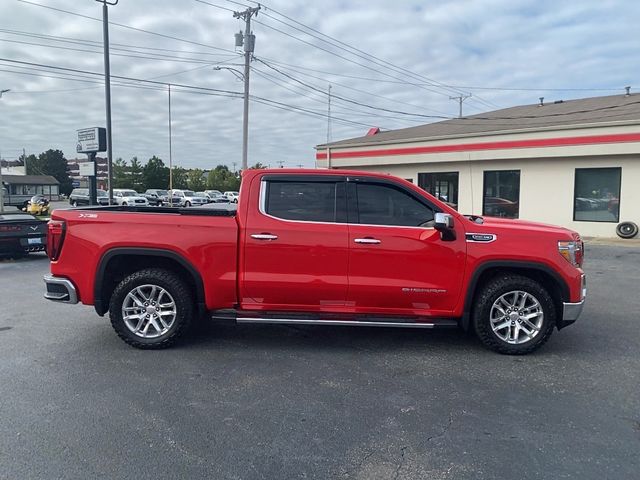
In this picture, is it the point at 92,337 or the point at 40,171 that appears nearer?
the point at 92,337

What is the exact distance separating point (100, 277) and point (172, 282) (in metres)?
0.76

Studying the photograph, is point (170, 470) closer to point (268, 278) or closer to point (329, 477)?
point (329, 477)

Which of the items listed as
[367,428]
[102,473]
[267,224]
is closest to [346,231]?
[267,224]

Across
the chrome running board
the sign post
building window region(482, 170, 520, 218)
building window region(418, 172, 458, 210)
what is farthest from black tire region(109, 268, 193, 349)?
building window region(418, 172, 458, 210)

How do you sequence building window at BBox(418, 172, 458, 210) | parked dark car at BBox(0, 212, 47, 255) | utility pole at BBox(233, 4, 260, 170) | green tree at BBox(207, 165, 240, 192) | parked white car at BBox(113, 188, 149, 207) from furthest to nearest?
green tree at BBox(207, 165, 240, 192) < parked white car at BBox(113, 188, 149, 207) < utility pole at BBox(233, 4, 260, 170) < building window at BBox(418, 172, 458, 210) < parked dark car at BBox(0, 212, 47, 255)

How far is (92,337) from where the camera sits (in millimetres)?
Answer: 5664

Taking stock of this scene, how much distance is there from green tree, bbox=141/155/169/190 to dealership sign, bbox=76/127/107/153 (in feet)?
186

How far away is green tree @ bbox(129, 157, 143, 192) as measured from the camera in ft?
247

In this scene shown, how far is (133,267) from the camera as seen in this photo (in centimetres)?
541

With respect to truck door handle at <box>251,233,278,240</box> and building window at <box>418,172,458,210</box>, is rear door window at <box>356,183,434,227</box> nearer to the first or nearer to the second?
truck door handle at <box>251,233,278,240</box>

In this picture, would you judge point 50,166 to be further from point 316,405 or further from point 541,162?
point 316,405

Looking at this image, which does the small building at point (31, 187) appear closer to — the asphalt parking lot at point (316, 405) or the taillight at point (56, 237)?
the taillight at point (56, 237)

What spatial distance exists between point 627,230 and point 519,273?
14.7 m

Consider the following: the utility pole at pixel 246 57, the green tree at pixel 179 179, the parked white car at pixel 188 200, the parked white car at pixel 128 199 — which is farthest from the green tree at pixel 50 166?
the utility pole at pixel 246 57
